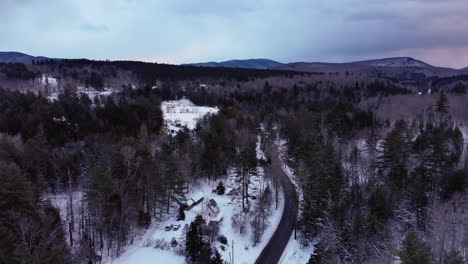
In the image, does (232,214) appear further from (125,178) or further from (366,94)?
(366,94)

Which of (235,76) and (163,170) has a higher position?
(235,76)

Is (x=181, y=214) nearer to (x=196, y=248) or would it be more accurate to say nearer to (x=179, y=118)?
(x=196, y=248)

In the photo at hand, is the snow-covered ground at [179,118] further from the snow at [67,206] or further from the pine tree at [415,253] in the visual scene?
the pine tree at [415,253]

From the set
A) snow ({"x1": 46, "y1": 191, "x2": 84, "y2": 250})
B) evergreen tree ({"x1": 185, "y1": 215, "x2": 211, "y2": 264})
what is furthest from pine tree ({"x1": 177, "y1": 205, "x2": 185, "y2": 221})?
snow ({"x1": 46, "y1": 191, "x2": 84, "y2": 250})

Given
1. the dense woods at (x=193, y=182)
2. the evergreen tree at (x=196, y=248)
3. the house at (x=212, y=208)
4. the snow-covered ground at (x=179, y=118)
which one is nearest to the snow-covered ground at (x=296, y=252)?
the dense woods at (x=193, y=182)

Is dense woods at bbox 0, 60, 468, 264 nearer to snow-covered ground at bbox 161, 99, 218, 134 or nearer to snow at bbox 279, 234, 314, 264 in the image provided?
snow at bbox 279, 234, 314, 264

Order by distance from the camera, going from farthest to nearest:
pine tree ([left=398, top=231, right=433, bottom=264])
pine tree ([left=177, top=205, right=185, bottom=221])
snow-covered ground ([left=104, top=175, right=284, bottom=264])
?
1. pine tree ([left=177, top=205, right=185, bottom=221])
2. snow-covered ground ([left=104, top=175, right=284, bottom=264])
3. pine tree ([left=398, top=231, right=433, bottom=264])

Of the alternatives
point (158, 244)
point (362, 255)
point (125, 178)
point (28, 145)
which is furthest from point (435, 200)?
point (28, 145)

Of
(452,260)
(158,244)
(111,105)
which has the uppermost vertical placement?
(111,105)
